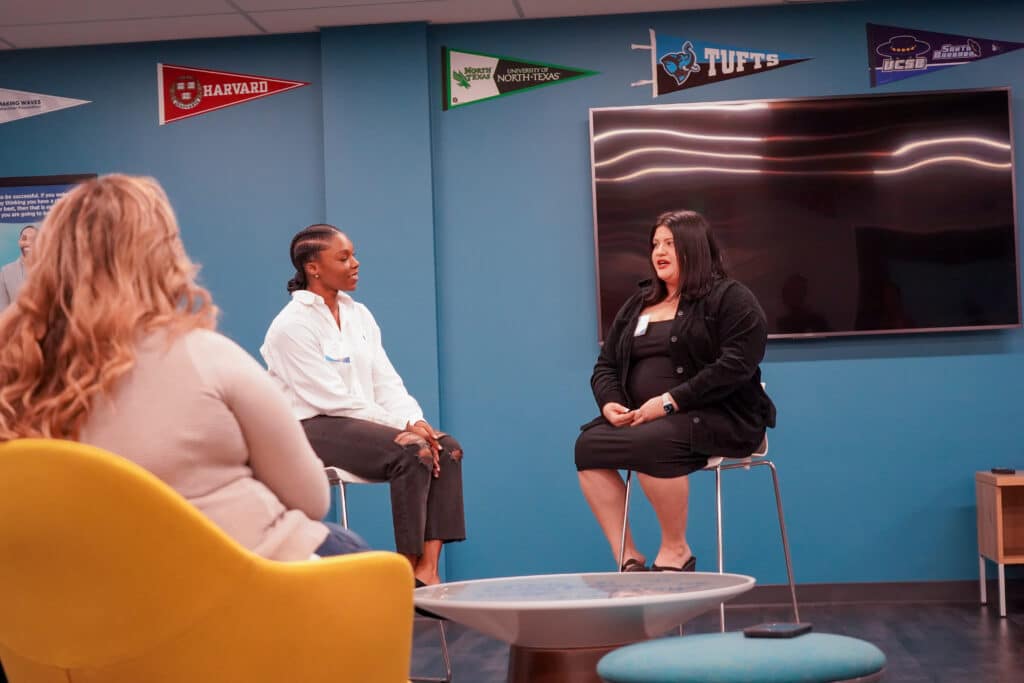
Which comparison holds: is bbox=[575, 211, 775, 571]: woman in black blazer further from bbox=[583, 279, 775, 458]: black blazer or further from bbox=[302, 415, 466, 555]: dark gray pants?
bbox=[302, 415, 466, 555]: dark gray pants

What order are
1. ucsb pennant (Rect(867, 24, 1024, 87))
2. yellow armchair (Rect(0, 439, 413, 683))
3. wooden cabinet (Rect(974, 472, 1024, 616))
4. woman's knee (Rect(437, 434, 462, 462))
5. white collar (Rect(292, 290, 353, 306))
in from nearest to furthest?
yellow armchair (Rect(0, 439, 413, 683)) → woman's knee (Rect(437, 434, 462, 462)) → white collar (Rect(292, 290, 353, 306)) → wooden cabinet (Rect(974, 472, 1024, 616)) → ucsb pennant (Rect(867, 24, 1024, 87))

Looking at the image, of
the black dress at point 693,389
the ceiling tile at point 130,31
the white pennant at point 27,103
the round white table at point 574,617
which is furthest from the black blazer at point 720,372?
the white pennant at point 27,103

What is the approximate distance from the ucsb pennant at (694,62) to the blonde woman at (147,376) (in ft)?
12.9

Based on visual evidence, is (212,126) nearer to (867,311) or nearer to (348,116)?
(348,116)

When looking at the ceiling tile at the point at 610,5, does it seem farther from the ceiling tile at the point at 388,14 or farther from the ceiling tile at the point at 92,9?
the ceiling tile at the point at 92,9

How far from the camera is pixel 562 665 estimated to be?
2.21 metres

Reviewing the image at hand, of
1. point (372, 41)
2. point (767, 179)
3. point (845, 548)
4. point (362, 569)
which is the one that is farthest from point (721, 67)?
point (362, 569)

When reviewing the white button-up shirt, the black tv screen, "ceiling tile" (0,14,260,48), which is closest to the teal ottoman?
the white button-up shirt

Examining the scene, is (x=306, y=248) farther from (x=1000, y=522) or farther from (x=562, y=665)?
(x=1000, y=522)

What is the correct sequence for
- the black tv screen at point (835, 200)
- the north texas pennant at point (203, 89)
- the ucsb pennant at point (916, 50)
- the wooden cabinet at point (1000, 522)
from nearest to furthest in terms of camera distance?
the wooden cabinet at point (1000, 522)
the black tv screen at point (835, 200)
the ucsb pennant at point (916, 50)
the north texas pennant at point (203, 89)

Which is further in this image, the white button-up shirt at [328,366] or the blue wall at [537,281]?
the blue wall at [537,281]

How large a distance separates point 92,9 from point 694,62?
2734 mm

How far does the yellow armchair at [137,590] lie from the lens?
158 cm

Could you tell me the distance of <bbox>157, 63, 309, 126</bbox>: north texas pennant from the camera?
18.7 ft
